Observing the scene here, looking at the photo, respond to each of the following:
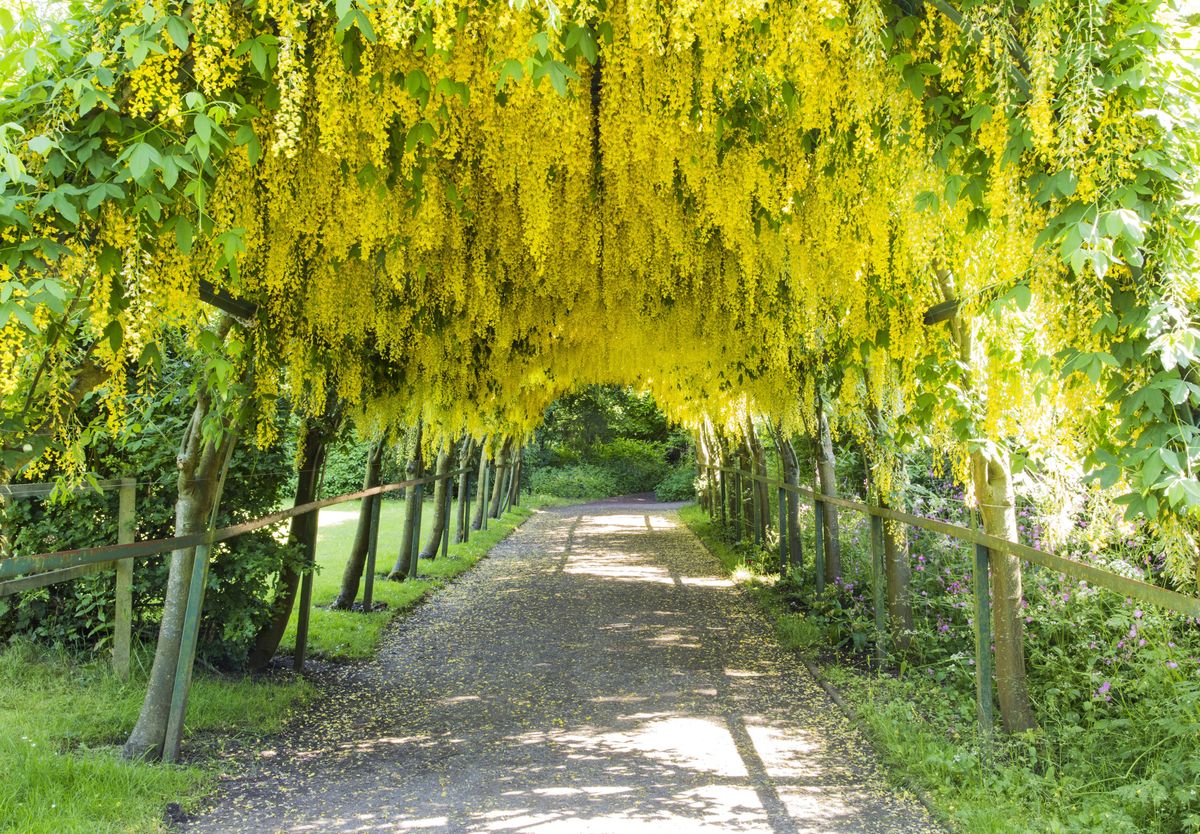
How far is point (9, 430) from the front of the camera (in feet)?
9.38

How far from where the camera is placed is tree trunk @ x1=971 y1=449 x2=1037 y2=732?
3969mm

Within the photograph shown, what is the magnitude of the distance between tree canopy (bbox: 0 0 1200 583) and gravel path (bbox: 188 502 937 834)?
1.68 metres

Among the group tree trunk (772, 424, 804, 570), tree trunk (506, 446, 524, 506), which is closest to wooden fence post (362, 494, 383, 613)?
tree trunk (772, 424, 804, 570)

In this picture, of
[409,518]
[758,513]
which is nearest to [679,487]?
[758,513]

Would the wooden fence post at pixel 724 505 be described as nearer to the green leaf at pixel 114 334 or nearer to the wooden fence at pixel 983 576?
the wooden fence at pixel 983 576

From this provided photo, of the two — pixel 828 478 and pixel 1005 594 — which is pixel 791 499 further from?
pixel 1005 594

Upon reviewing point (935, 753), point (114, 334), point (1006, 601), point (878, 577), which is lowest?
point (935, 753)

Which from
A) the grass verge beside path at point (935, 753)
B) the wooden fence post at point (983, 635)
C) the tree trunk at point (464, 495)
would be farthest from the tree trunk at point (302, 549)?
the tree trunk at point (464, 495)

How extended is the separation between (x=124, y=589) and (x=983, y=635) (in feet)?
15.3

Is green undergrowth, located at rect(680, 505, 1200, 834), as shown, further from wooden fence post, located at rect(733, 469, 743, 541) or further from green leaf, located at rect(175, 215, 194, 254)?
wooden fence post, located at rect(733, 469, 743, 541)

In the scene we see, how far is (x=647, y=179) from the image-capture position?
4285 mm

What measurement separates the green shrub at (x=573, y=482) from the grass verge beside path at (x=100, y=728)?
23.8 meters

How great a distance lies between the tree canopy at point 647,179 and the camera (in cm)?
234

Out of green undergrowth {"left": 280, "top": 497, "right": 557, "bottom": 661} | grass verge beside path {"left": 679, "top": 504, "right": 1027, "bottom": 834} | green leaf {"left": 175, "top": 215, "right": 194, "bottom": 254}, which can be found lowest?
green undergrowth {"left": 280, "top": 497, "right": 557, "bottom": 661}
